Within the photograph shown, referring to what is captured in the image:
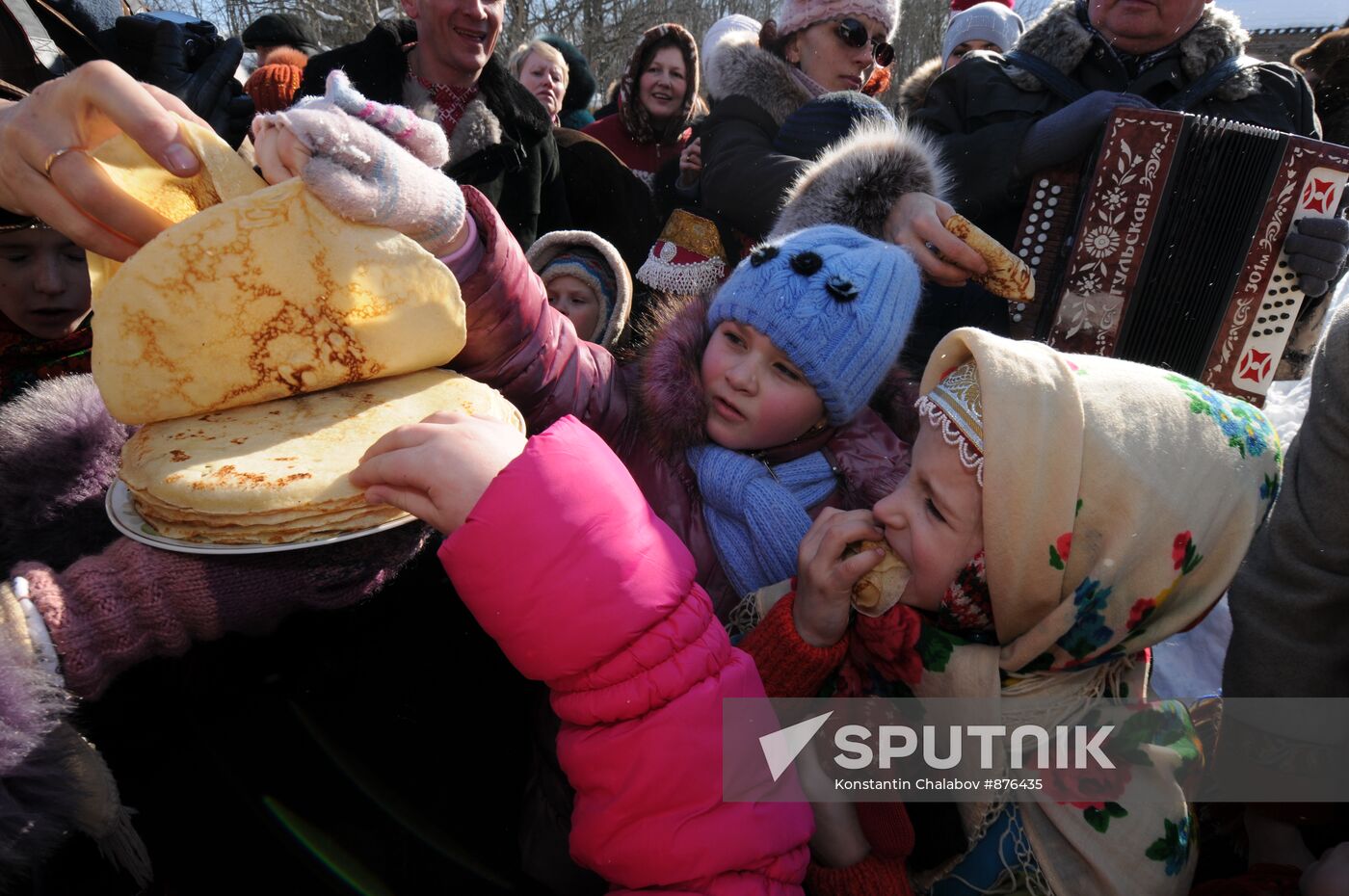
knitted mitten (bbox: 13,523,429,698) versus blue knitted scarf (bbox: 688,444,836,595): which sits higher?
knitted mitten (bbox: 13,523,429,698)

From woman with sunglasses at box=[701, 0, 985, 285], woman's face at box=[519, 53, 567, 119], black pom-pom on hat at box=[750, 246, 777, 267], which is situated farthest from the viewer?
woman's face at box=[519, 53, 567, 119]

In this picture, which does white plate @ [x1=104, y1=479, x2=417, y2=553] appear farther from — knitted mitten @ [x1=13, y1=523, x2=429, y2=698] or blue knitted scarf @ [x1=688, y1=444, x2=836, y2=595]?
blue knitted scarf @ [x1=688, y1=444, x2=836, y2=595]

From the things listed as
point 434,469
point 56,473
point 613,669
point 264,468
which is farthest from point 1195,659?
point 56,473

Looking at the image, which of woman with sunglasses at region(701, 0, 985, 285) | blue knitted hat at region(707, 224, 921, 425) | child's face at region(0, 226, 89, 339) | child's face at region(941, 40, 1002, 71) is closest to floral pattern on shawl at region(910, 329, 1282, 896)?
blue knitted hat at region(707, 224, 921, 425)

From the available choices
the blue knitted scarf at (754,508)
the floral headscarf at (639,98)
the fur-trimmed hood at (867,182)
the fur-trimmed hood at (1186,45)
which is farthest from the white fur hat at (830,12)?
the blue knitted scarf at (754,508)

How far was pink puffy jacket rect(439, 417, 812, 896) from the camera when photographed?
1.00 meters

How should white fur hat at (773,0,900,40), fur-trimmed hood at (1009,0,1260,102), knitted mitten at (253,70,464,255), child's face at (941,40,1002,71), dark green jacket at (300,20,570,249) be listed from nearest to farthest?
knitted mitten at (253,70,464,255)
fur-trimmed hood at (1009,0,1260,102)
dark green jacket at (300,20,570,249)
white fur hat at (773,0,900,40)
child's face at (941,40,1002,71)

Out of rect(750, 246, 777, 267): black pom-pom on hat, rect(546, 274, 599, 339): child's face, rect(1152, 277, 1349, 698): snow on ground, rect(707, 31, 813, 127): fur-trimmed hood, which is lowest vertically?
rect(1152, 277, 1349, 698): snow on ground

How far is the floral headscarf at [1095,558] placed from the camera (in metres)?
1.21

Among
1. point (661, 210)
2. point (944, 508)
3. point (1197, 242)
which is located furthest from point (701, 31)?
point (944, 508)

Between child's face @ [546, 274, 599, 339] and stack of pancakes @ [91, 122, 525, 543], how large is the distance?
3.90ft

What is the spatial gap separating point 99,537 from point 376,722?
0.48m

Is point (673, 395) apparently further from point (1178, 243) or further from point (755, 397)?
point (1178, 243)

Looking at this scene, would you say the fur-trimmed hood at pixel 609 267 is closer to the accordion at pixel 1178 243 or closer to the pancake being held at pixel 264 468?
the pancake being held at pixel 264 468
